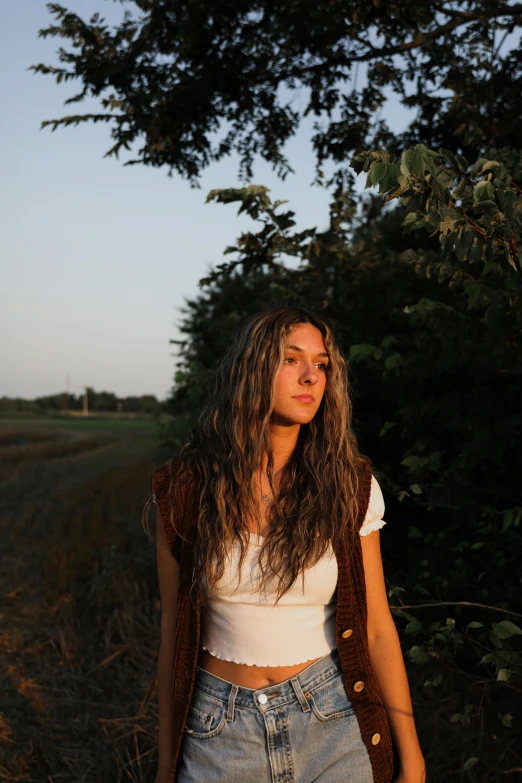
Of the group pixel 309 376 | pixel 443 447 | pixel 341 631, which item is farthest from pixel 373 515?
pixel 443 447

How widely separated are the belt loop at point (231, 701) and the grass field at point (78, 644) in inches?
72.7

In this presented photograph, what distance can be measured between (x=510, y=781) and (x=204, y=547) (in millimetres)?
2089

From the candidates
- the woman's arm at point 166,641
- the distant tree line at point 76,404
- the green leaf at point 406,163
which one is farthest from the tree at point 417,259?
the distant tree line at point 76,404

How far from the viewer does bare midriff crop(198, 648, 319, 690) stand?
2109 mm

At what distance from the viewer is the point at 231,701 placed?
2078 millimetres

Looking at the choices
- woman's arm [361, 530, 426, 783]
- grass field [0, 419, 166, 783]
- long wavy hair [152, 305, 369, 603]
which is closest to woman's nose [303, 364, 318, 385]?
long wavy hair [152, 305, 369, 603]

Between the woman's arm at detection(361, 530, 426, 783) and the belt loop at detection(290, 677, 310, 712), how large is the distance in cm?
31

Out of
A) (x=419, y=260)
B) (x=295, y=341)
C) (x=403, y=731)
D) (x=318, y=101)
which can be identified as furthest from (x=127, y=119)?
(x=403, y=731)

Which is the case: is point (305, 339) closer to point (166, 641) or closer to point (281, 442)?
point (281, 442)

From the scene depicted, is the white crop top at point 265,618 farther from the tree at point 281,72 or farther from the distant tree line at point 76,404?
the distant tree line at point 76,404

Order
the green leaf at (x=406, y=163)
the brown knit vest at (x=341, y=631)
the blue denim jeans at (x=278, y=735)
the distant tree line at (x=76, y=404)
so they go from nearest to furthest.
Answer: the green leaf at (x=406, y=163) → the blue denim jeans at (x=278, y=735) → the brown knit vest at (x=341, y=631) → the distant tree line at (x=76, y=404)

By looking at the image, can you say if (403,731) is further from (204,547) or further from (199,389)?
(199,389)

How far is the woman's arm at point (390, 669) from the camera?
2.21 m

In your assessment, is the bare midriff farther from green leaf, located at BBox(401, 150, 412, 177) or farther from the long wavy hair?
green leaf, located at BBox(401, 150, 412, 177)
